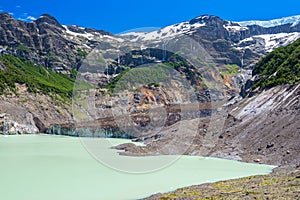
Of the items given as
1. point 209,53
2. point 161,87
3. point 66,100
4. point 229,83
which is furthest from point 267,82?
point 209,53

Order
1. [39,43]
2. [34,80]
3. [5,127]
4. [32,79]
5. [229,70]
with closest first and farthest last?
[5,127], [34,80], [32,79], [39,43], [229,70]

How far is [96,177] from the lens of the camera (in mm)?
29453

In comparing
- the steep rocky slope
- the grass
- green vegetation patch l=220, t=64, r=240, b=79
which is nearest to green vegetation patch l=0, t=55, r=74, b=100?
the grass

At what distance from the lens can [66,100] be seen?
12281 centimetres

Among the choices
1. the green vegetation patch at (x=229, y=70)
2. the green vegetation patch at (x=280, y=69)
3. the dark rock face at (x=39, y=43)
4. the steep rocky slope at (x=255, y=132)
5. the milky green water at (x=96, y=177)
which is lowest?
the milky green water at (x=96, y=177)

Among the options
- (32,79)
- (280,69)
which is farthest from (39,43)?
(280,69)

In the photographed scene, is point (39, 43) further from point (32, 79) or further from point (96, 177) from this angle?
point (96, 177)

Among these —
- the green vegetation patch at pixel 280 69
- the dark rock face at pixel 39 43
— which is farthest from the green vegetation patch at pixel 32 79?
the green vegetation patch at pixel 280 69

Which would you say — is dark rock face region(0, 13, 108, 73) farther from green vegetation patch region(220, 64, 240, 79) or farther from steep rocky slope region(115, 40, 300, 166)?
steep rocky slope region(115, 40, 300, 166)

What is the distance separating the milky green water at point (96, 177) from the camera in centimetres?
2403

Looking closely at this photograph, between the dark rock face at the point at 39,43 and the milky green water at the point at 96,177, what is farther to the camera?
the dark rock face at the point at 39,43

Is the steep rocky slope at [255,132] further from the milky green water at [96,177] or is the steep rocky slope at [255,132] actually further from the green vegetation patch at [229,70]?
the green vegetation patch at [229,70]

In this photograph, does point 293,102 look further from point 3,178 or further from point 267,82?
point 3,178

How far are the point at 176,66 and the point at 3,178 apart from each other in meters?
129
